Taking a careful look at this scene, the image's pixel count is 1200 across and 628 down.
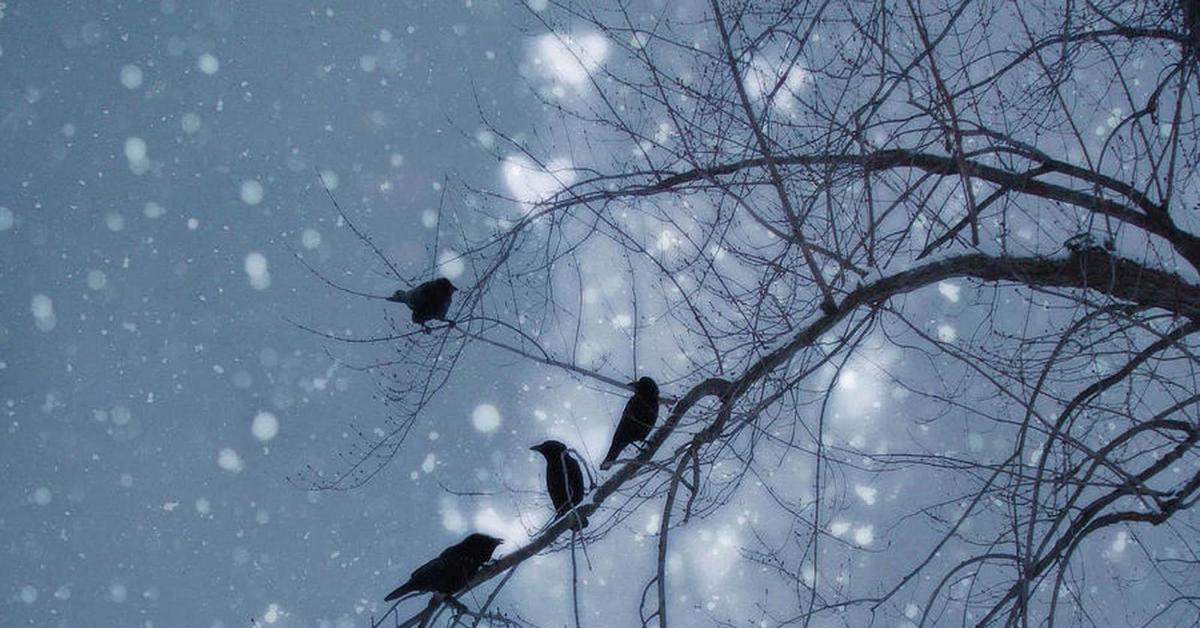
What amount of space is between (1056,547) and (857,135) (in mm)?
2400

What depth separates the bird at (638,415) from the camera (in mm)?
5039

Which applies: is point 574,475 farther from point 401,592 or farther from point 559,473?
point 401,592

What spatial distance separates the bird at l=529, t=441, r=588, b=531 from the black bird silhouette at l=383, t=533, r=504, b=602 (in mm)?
506

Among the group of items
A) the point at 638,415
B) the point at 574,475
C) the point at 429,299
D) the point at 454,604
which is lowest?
the point at 454,604

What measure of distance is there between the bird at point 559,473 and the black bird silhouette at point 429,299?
0.93 metres

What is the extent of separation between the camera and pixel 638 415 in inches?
201

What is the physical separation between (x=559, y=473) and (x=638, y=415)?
0.57 m

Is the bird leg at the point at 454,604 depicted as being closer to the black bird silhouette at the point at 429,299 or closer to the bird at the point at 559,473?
the bird at the point at 559,473

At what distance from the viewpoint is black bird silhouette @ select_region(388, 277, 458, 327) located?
507 centimetres

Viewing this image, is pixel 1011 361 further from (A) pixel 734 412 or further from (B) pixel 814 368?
(A) pixel 734 412

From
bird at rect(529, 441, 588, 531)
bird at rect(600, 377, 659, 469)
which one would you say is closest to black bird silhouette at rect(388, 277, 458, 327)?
bird at rect(529, 441, 588, 531)

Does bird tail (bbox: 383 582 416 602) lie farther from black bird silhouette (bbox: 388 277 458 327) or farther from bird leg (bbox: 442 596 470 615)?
black bird silhouette (bbox: 388 277 458 327)

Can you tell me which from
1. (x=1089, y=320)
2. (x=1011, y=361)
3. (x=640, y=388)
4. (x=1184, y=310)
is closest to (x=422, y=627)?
(x=640, y=388)

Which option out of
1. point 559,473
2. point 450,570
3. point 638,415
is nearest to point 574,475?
point 559,473
